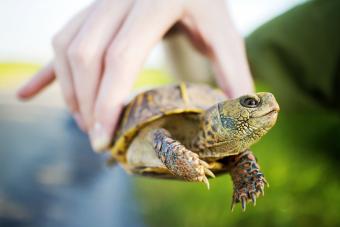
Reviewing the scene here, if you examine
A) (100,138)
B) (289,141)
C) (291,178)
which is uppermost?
(100,138)

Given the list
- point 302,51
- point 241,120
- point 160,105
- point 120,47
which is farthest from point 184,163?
point 302,51

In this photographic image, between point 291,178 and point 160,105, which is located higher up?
point 160,105

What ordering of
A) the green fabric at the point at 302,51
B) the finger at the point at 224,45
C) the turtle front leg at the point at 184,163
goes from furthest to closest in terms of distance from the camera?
the green fabric at the point at 302,51 < the finger at the point at 224,45 < the turtle front leg at the point at 184,163

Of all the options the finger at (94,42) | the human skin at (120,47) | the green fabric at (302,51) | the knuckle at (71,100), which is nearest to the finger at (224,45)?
the human skin at (120,47)

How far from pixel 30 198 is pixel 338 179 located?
5.49ft

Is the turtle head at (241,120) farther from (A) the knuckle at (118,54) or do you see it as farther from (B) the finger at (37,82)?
(B) the finger at (37,82)

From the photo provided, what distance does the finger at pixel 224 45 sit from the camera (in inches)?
28.0

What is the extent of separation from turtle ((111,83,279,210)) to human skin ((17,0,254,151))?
0.04m

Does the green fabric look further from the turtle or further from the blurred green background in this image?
the turtle

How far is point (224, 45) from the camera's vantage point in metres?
0.71

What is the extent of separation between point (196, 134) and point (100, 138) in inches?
7.9

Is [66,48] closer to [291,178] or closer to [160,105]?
[160,105]

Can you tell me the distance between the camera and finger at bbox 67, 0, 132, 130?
667mm

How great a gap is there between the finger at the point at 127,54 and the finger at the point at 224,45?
0.07 m
